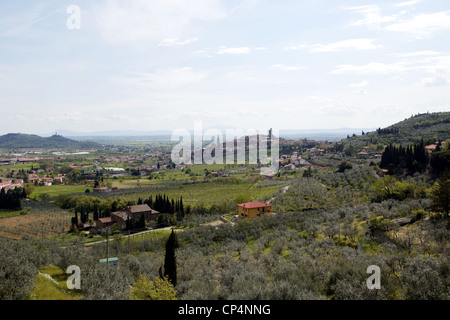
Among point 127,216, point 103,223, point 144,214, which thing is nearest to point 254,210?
point 144,214

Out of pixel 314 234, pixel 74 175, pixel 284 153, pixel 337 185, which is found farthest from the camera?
pixel 284 153

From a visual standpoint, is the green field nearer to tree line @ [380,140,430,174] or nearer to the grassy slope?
the grassy slope

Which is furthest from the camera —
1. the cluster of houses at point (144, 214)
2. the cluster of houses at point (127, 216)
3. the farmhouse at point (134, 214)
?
the farmhouse at point (134, 214)

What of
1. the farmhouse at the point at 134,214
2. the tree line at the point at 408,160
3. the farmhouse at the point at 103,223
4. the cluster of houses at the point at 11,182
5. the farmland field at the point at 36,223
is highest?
the tree line at the point at 408,160

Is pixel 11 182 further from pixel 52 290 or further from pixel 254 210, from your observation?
pixel 52 290

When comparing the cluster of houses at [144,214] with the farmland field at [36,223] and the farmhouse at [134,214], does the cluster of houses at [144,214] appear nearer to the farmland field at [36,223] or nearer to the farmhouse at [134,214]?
the farmhouse at [134,214]

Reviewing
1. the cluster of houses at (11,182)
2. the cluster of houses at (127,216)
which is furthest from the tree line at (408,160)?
the cluster of houses at (11,182)

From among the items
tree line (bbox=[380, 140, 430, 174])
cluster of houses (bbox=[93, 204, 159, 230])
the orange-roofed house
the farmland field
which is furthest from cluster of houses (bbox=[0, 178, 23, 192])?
tree line (bbox=[380, 140, 430, 174])

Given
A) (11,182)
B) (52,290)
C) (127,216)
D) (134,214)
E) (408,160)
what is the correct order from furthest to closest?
(11,182) < (408,160) < (134,214) < (127,216) < (52,290)
